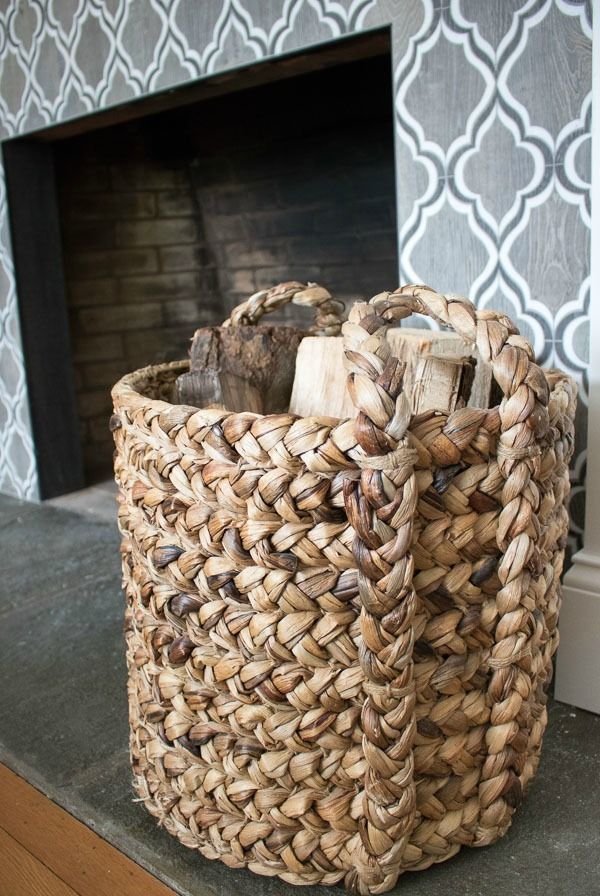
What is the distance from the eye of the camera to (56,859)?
2.85ft

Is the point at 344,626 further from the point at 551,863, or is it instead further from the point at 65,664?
the point at 65,664

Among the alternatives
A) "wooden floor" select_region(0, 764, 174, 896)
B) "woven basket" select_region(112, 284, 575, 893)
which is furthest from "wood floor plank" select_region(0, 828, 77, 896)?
"woven basket" select_region(112, 284, 575, 893)

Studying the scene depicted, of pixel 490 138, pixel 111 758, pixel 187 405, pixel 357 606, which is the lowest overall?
pixel 111 758

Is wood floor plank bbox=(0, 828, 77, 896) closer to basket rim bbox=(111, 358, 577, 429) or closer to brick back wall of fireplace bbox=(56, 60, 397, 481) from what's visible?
basket rim bbox=(111, 358, 577, 429)

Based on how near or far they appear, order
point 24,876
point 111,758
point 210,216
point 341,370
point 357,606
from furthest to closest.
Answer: point 210,216 < point 111,758 < point 341,370 < point 24,876 < point 357,606

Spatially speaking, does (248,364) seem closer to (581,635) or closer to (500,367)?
(500,367)

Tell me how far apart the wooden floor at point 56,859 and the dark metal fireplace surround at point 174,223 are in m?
1.46

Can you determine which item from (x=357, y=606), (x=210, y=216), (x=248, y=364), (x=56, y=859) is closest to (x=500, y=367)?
(x=357, y=606)

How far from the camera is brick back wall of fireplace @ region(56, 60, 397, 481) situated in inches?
88.4

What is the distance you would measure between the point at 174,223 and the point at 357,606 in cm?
222

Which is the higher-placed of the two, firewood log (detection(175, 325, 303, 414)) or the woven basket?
firewood log (detection(175, 325, 303, 414))

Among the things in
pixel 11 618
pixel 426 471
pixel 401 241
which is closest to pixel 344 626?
pixel 426 471

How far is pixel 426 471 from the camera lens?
0.70 meters

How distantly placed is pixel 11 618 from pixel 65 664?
245 mm
